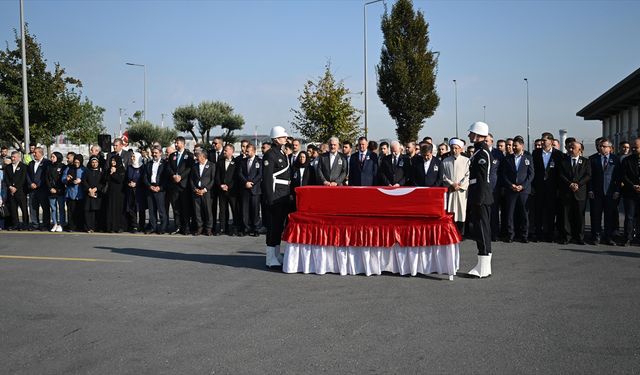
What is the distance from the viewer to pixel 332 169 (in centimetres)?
1152

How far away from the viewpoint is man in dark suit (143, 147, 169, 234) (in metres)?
14.4

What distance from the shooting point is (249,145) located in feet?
46.6

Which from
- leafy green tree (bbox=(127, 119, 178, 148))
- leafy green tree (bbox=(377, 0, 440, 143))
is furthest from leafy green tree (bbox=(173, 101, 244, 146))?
leafy green tree (bbox=(377, 0, 440, 143))

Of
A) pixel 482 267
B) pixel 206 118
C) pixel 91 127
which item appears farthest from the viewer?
pixel 91 127

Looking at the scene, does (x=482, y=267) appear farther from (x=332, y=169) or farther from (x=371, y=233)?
(x=332, y=169)

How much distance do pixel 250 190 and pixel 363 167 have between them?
2653mm

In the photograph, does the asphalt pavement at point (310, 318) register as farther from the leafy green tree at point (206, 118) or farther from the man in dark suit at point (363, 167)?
the leafy green tree at point (206, 118)

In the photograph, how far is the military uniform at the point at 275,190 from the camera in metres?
9.56

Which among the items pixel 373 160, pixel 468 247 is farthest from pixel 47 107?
pixel 468 247

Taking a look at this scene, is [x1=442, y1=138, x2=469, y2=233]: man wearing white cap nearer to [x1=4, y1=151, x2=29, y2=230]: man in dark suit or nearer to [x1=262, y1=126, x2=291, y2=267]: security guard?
[x1=262, y1=126, x2=291, y2=267]: security guard

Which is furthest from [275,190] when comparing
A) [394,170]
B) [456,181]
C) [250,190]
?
[250,190]

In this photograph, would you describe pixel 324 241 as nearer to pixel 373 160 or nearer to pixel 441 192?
pixel 441 192

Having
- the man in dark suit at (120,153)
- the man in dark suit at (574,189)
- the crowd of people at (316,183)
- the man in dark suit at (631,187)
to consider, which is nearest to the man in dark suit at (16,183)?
the crowd of people at (316,183)

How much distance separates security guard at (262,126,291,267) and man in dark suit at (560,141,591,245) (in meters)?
5.93
